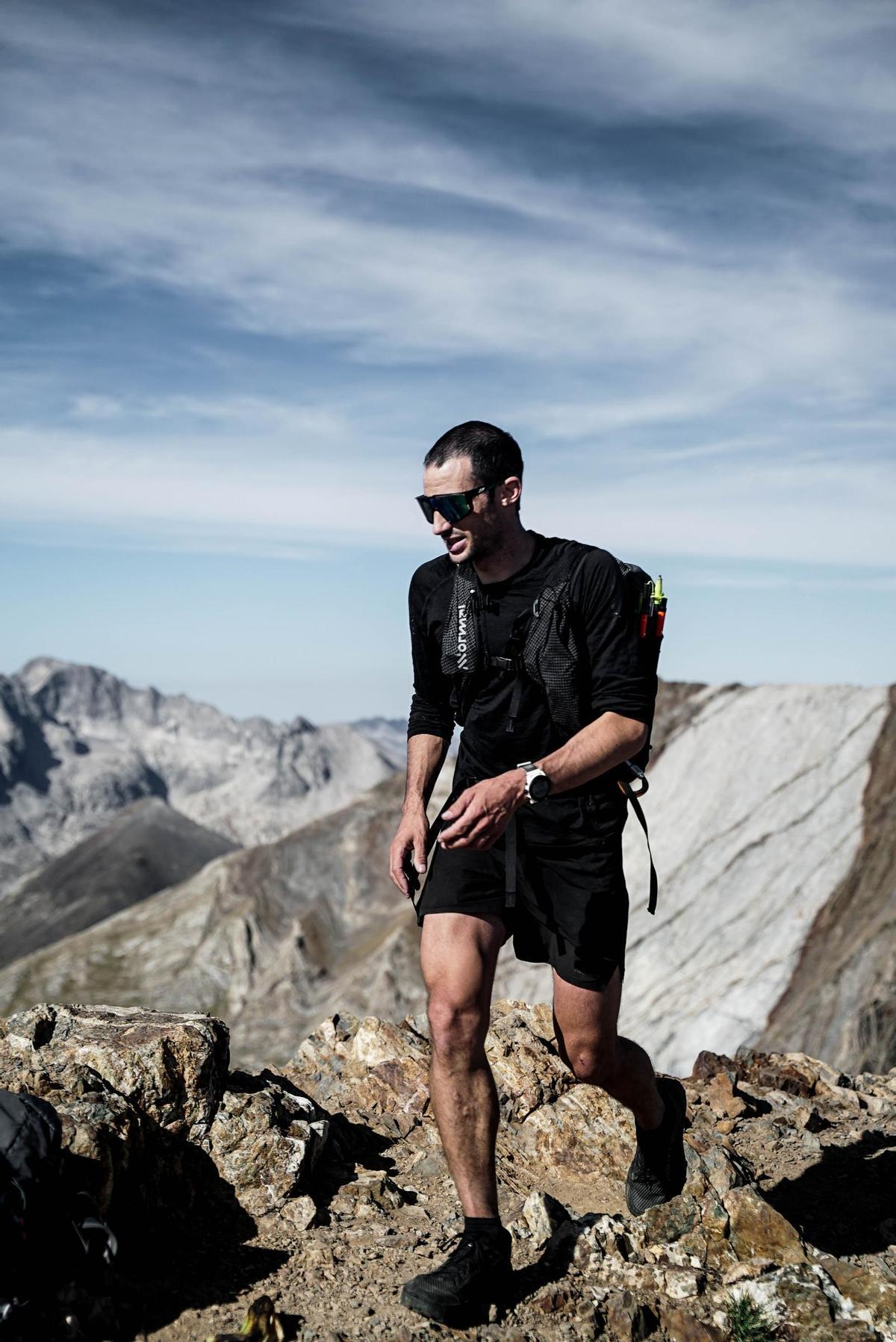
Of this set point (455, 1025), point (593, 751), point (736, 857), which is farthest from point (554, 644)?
point (736, 857)

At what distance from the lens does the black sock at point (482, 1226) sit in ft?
20.5

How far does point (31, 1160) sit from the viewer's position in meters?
5.68

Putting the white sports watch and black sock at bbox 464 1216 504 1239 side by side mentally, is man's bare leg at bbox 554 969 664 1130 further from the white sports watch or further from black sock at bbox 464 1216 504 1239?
the white sports watch

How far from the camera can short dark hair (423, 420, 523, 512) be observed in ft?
21.7

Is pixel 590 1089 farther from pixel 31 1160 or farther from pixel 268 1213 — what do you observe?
pixel 31 1160

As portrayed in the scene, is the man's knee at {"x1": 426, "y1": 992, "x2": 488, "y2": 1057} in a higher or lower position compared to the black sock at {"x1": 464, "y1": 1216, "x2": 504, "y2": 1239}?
higher

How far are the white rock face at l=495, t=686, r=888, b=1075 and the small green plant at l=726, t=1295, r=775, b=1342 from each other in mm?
26254

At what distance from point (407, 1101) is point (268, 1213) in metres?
2.42

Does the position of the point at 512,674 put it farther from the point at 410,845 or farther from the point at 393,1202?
the point at 393,1202

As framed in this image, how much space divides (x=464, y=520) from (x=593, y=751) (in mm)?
1501

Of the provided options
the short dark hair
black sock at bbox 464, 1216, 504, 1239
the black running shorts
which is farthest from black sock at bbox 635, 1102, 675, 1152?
the short dark hair

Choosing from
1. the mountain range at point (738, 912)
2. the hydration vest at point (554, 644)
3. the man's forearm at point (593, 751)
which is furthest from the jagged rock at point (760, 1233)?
the mountain range at point (738, 912)

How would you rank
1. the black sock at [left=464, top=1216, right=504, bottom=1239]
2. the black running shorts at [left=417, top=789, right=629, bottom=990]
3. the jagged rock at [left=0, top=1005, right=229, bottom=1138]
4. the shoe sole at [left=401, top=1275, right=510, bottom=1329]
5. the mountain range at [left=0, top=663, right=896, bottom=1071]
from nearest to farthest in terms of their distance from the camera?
the shoe sole at [left=401, top=1275, right=510, bottom=1329], the black sock at [left=464, top=1216, right=504, bottom=1239], the black running shorts at [left=417, top=789, right=629, bottom=990], the jagged rock at [left=0, top=1005, right=229, bottom=1138], the mountain range at [left=0, top=663, right=896, bottom=1071]

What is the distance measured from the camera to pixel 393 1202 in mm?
7660
